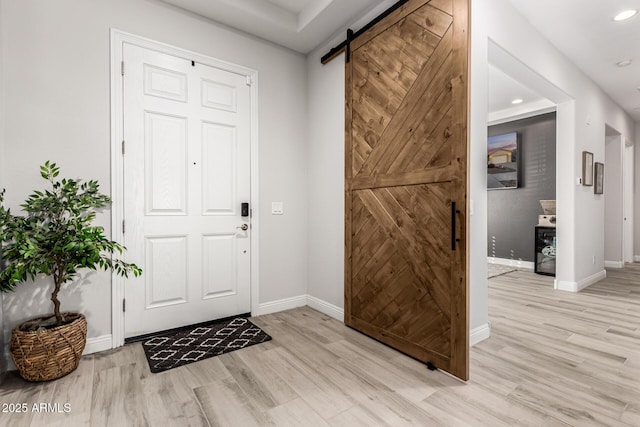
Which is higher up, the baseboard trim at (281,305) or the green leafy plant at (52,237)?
the green leafy plant at (52,237)

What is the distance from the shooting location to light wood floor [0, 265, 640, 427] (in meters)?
1.60

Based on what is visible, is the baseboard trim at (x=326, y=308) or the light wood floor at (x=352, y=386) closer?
→ the light wood floor at (x=352, y=386)

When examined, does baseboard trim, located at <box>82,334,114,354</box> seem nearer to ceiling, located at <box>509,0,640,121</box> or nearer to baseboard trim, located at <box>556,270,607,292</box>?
ceiling, located at <box>509,0,640,121</box>

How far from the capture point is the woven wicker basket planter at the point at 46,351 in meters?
1.84

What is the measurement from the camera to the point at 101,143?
2.36 m

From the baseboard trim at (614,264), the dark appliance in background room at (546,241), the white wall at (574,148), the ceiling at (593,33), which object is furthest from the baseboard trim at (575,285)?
the ceiling at (593,33)

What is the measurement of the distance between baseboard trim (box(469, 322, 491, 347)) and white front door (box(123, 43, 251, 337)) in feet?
6.70

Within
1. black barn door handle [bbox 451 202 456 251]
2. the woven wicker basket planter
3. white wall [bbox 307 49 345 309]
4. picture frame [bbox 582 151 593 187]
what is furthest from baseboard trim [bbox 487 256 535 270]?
the woven wicker basket planter

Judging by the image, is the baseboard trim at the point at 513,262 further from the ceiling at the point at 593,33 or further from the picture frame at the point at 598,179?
the ceiling at the point at 593,33

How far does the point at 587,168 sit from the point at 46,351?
19.7 feet

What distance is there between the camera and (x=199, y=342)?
98.5 inches

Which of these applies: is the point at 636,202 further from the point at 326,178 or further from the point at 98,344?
the point at 98,344

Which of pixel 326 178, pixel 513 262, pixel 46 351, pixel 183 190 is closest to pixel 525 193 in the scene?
pixel 513 262

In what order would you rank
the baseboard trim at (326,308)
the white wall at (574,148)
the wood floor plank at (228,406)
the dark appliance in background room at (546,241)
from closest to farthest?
the wood floor plank at (228,406), the baseboard trim at (326,308), the white wall at (574,148), the dark appliance in background room at (546,241)
